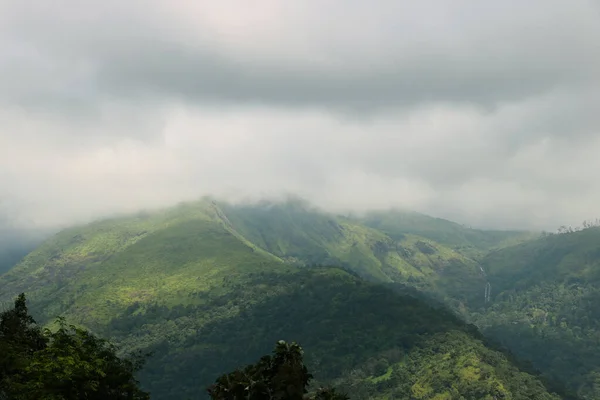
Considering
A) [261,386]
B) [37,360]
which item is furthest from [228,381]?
[37,360]

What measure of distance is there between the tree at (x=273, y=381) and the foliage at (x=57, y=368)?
17764 mm

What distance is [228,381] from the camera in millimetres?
68438

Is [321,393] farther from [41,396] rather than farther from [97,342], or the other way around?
[97,342]

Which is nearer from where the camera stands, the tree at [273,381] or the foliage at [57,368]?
the tree at [273,381]

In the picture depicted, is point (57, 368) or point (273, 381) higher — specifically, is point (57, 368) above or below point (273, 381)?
above

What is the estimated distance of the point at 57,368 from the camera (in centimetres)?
7012

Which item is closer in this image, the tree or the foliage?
the tree

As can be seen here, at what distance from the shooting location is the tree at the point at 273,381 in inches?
2576

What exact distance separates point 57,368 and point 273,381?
1128 inches

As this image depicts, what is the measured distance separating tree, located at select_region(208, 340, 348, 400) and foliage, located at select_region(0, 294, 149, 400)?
1776cm

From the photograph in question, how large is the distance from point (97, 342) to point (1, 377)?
17091 millimetres

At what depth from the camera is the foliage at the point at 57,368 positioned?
222 feet

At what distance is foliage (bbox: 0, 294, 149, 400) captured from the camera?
67.8 meters

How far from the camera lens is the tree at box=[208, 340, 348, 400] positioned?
65.4m
